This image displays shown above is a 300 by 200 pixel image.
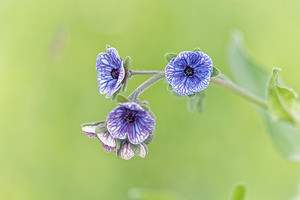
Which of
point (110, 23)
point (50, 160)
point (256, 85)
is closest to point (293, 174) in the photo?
point (256, 85)

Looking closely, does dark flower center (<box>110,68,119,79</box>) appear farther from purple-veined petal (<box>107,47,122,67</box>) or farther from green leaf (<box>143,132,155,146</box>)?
green leaf (<box>143,132,155,146</box>)

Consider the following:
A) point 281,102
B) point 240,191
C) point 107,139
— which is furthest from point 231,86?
point 107,139

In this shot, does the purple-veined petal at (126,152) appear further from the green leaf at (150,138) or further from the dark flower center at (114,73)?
the dark flower center at (114,73)

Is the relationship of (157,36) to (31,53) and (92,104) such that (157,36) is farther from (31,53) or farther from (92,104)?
(31,53)

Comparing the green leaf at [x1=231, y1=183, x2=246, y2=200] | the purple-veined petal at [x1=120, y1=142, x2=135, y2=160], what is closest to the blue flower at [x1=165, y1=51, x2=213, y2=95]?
the purple-veined petal at [x1=120, y1=142, x2=135, y2=160]

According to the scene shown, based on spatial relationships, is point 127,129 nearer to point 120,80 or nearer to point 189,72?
point 120,80

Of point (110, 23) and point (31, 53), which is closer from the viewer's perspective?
point (31, 53)

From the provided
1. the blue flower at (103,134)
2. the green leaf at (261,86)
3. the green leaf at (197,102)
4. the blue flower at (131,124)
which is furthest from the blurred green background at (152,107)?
the blue flower at (131,124)
